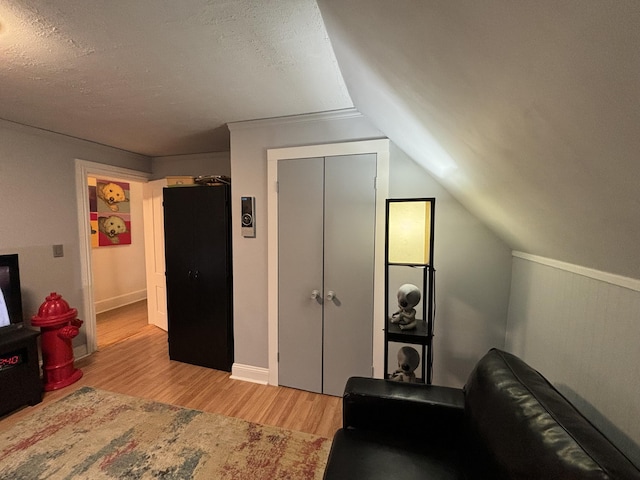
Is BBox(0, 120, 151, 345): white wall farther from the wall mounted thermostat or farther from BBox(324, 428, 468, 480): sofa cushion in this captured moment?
BBox(324, 428, 468, 480): sofa cushion

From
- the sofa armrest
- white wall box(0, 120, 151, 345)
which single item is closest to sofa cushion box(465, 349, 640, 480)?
the sofa armrest

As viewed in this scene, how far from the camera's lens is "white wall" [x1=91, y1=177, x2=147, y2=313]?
4.56m

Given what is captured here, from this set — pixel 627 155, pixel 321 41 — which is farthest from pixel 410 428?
pixel 321 41

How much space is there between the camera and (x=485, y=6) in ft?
1.40

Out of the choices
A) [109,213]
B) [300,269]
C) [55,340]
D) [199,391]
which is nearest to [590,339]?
[300,269]

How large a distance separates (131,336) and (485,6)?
446 cm

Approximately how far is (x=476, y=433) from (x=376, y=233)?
1.33 meters

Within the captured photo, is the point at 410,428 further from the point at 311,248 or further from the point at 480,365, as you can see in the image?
the point at 311,248

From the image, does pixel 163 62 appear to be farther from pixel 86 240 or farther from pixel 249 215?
pixel 86 240

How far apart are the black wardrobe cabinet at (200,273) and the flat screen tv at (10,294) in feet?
3.59

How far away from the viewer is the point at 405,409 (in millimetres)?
1327

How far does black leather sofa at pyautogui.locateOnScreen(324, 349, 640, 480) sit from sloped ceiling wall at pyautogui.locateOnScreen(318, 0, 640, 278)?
511 millimetres

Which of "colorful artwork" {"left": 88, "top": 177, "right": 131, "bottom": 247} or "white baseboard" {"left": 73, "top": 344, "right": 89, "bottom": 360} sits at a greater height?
"colorful artwork" {"left": 88, "top": 177, "right": 131, "bottom": 247}

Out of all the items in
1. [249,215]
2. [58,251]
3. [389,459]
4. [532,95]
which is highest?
[532,95]
